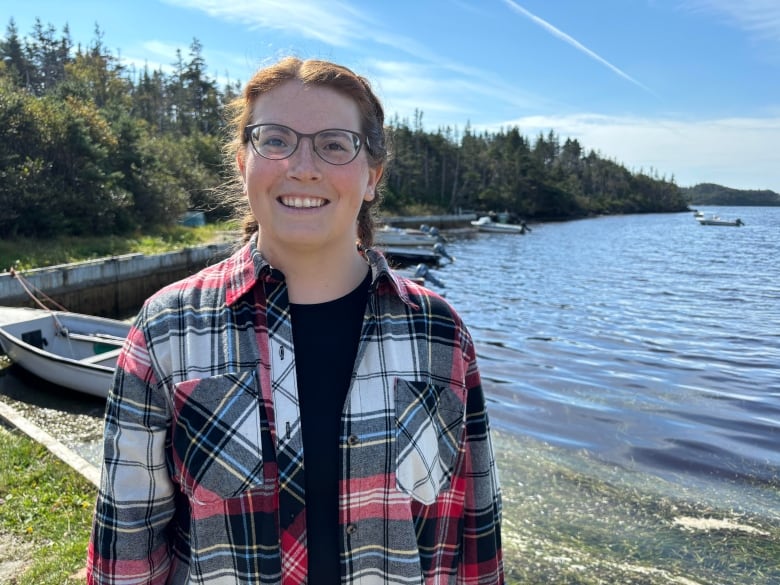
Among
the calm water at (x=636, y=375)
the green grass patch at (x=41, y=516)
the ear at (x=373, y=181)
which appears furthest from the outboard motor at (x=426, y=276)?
A: the ear at (x=373, y=181)

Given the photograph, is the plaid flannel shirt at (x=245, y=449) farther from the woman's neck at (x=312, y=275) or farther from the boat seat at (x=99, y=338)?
the boat seat at (x=99, y=338)

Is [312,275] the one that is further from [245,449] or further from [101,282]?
[101,282]

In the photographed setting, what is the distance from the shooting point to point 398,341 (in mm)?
1589

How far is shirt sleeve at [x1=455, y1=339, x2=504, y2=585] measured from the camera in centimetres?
174

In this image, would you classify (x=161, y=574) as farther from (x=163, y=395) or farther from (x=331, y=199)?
(x=331, y=199)

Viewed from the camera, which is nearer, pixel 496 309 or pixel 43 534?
pixel 43 534

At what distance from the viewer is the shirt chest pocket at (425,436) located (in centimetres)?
152

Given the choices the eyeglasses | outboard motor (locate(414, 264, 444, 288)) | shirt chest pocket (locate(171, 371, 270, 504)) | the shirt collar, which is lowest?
outboard motor (locate(414, 264, 444, 288))

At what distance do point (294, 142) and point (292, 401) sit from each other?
0.69 metres

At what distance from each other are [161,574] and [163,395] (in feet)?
1.66

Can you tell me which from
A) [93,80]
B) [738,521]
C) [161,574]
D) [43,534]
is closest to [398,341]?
[161,574]

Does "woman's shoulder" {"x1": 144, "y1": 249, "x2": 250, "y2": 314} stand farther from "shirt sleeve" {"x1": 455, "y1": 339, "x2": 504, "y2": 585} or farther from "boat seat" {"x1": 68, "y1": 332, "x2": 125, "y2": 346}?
"boat seat" {"x1": 68, "y1": 332, "x2": 125, "y2": 346}

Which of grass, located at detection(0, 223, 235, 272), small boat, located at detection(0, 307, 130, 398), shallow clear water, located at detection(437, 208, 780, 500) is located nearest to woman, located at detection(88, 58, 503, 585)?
shallow clear water, located at detection(437, 208, 780, 500)

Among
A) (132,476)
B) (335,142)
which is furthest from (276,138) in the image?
(132,476)
